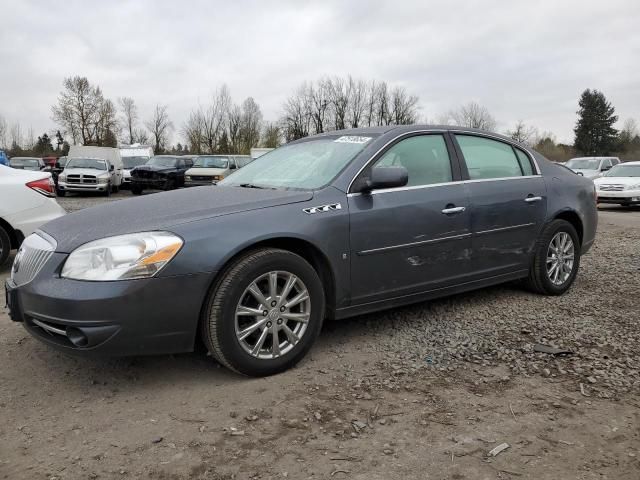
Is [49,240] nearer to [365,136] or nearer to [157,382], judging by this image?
[157,382]

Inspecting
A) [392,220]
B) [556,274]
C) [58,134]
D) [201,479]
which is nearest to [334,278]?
[392,220]

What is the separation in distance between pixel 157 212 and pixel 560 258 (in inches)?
145

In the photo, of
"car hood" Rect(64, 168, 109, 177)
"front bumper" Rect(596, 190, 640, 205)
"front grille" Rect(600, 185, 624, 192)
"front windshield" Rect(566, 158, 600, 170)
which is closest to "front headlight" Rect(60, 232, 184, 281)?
"front bumper" Rect(596, 190, 640, 205)

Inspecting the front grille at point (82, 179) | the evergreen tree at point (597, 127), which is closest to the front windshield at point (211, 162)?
the front grille at point (82, 179)

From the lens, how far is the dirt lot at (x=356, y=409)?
2.36 meters

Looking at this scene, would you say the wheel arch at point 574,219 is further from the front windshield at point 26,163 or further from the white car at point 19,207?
the front windshield at point 26,163

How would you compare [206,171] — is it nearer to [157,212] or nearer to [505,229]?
[505,229]

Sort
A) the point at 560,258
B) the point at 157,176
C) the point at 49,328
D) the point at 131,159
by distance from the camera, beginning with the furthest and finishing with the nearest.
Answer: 1. the point at 131,159
2. the point at 157,176
3. the point at 560,258
4. the point at 49,328

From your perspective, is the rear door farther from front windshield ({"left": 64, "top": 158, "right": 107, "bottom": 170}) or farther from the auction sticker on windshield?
front windshield ({"left": 64, "top": 158, "right": 107, "bottom": 170})

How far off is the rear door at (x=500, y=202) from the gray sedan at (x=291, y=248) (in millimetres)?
13

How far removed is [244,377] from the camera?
10.6 ft

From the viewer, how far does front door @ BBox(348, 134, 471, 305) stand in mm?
3600

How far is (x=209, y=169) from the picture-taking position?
67.8 feet

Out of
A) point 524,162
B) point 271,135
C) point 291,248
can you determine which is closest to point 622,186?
point 524,162
